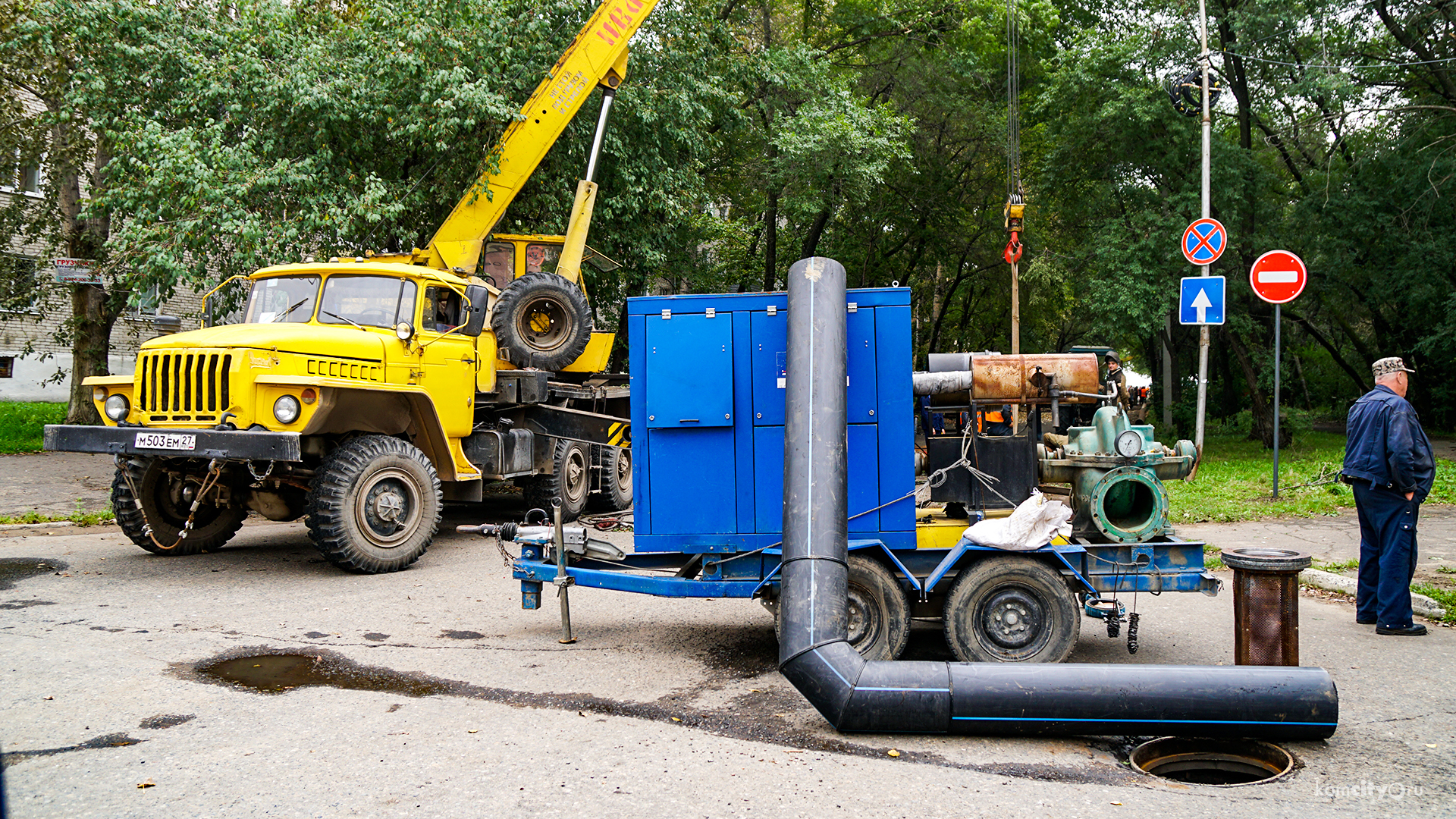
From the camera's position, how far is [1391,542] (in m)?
6.91

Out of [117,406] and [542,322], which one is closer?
[117,406]

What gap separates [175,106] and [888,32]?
16.9 meters

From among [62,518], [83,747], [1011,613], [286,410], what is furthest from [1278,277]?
[62,518]

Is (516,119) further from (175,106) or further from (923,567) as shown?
(923,567)

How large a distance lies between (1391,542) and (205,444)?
9.29m

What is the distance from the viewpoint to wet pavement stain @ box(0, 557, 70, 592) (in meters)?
8.60

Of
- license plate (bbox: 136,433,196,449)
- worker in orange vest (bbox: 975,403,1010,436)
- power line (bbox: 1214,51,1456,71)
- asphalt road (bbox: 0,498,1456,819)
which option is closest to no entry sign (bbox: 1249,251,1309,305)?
asphalt road (bbox: 0,498,1456,819)

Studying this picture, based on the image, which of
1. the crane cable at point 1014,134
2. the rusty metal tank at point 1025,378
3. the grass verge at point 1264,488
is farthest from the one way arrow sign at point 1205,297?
the rusty metal tank at point 1025,378

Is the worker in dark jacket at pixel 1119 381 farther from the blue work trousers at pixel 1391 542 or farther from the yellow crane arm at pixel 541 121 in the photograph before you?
the yellow crane arm at pixel 541 121

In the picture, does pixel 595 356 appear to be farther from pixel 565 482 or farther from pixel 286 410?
pixel 286 410

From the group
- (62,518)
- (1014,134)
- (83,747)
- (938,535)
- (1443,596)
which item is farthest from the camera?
(1014,134)

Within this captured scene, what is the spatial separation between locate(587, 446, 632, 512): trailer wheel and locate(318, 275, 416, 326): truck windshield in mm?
3945

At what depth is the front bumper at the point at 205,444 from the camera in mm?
8352

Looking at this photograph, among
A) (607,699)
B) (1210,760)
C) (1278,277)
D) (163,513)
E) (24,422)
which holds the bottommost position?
(1210,760)
